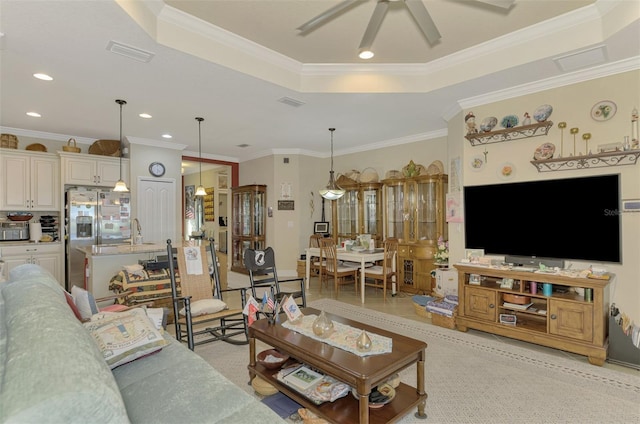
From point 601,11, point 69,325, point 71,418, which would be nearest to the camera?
point 71,418

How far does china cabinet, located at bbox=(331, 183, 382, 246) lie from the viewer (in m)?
6.25

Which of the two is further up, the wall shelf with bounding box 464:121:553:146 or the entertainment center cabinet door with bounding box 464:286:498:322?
→ the wall shelf with bounding box 464:121:553:146

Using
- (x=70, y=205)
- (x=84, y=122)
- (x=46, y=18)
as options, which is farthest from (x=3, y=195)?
(x=46, y=18)

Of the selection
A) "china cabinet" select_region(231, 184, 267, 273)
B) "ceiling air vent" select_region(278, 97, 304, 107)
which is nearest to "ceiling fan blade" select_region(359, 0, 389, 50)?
"ceiling air vent" select_region(278, 97, 304, 107)

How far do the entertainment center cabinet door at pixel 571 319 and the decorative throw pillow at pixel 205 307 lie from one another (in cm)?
315

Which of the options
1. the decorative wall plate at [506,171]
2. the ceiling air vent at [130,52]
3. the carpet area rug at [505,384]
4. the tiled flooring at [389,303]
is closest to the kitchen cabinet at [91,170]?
the tiled flooring at [389,303]

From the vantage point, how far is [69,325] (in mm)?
1242

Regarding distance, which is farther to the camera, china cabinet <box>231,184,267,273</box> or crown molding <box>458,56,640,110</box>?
china cabinet <box>231,184,267,273</box>

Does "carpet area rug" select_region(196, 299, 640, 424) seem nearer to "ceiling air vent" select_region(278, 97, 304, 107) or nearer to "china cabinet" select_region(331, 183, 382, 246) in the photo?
"ceiling air vent" select_region(278, 97, 304, 107)

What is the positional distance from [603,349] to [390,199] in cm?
375

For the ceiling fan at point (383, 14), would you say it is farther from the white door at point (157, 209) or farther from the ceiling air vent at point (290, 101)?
the white door at point (157, 209)

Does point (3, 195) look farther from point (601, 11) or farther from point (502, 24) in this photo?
point (601, 11)

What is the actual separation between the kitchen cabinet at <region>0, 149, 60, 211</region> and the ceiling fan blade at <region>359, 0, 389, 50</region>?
5.52 m

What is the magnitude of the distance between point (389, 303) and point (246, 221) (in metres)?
3.88
